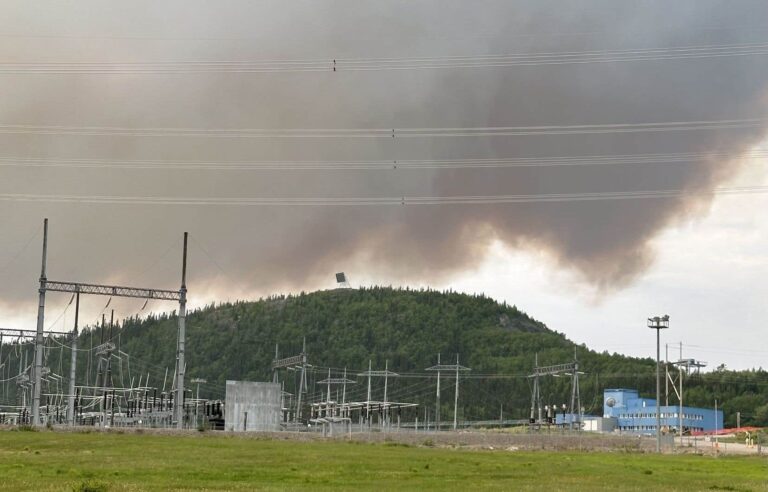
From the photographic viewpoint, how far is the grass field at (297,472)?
118ft

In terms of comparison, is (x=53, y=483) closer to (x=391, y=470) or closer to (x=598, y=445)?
(x=391, y=470)

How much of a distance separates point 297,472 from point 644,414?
5915 inches

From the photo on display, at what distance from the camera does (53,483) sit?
3297cm

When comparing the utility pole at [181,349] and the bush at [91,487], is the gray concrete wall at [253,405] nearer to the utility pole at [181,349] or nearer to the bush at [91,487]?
the utility pole at [181,349]

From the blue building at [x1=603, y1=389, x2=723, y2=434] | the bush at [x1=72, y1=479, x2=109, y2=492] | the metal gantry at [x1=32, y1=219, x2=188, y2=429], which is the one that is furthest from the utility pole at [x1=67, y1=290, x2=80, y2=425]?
the blue building at [x1=603, y1=389, x2=723, y2=434]

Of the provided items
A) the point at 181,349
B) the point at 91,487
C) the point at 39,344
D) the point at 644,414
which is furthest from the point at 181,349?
the point at 644,414

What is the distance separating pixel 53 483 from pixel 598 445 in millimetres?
74300

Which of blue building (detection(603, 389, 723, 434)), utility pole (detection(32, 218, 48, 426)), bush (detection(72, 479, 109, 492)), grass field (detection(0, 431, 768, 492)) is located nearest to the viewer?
bush (detection(72, 479, 109, 492))

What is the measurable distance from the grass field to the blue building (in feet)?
403

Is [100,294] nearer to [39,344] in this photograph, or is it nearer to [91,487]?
[39,344]

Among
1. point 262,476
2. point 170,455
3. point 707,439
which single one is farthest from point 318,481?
point 707,439

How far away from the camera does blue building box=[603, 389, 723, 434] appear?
591ft

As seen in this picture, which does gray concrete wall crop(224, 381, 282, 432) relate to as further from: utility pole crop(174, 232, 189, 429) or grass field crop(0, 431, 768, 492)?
grass field crop(0, 431, 768, 492)

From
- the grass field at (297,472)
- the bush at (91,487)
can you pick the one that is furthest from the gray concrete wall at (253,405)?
the bush at (91,487)
